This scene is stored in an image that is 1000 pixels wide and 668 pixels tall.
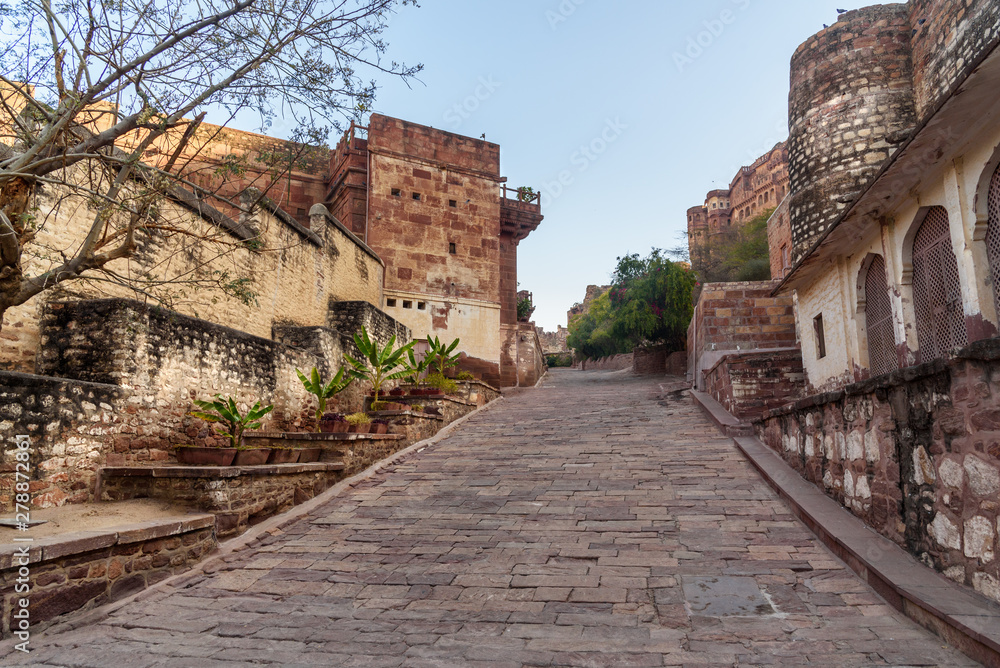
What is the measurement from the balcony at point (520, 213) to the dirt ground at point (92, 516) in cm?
1752

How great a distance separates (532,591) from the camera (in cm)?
459

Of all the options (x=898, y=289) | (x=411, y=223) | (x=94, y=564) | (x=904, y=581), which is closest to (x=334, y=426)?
(x=94, y=564)

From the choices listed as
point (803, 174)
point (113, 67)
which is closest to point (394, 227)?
point (803, 174)

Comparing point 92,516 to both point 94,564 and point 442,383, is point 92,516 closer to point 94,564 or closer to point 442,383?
point 94,564

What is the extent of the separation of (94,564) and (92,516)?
3.55ft

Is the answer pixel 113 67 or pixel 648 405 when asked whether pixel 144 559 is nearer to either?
pixel 113 67

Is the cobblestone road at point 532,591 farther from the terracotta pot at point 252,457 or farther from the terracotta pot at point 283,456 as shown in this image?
the terracotta pot at point 252,457

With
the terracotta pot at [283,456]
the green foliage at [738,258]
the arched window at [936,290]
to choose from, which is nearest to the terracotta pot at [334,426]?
the terracotta pot at [283,456]

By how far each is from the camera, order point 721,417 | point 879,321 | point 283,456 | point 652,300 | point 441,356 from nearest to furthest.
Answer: point 283,456
point 879,321
point 721,417
point 441,356
point 652,300

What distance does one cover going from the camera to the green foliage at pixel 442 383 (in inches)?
571

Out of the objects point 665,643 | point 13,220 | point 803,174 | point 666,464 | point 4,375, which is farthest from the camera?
point 803,174

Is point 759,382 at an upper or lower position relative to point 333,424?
upper

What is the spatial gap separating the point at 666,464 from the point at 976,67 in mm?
5657

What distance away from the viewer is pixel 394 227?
60.8 feet
